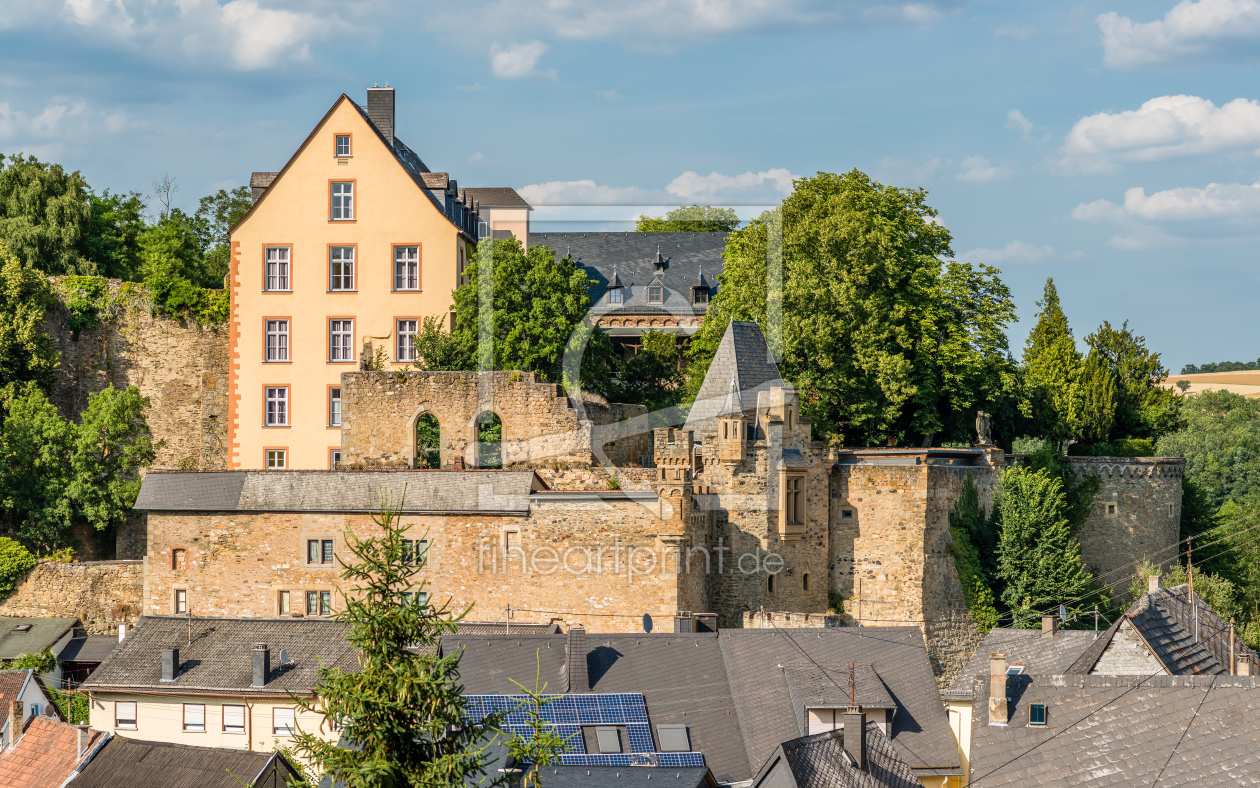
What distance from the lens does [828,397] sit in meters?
Result: 40.2

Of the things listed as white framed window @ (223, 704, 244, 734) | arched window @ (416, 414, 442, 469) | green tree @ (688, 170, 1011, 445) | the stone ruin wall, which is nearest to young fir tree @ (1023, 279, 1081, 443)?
green tree @ (688, 170, 1011, 445)

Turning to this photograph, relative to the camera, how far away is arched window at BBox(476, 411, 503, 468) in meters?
38.0

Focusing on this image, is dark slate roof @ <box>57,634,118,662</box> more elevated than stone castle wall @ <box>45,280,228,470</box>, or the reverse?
stone castle wall @ <box>45,280,228,470</box>

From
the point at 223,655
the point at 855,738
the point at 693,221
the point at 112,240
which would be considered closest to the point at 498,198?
the point at 693,221

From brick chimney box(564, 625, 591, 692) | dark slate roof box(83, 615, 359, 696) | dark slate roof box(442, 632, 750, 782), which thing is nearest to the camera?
dark slate roof box(442, 632, 750, 782)

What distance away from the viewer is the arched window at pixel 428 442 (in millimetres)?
39000

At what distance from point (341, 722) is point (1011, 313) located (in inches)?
1294

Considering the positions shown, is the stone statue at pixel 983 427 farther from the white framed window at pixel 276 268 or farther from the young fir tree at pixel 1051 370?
the white framed window at pixel 276 268

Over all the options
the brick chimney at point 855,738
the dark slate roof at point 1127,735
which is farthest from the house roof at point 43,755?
the dark slate roof at point 1127,735

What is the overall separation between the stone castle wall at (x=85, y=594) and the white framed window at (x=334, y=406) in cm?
722

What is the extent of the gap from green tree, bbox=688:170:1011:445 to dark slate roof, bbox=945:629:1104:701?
10563 mm

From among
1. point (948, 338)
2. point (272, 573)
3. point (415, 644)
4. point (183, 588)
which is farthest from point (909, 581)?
point (415, 644)

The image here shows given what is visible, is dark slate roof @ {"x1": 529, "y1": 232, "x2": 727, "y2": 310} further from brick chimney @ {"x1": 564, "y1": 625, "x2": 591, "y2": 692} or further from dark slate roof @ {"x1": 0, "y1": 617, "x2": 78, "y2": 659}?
brick chimney @ {"x1": 564, "y1": 625, "x2": 591, "y2": 692}

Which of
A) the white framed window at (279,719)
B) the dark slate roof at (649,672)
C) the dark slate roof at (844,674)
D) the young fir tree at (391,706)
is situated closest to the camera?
the young fir tree at (391,706)
